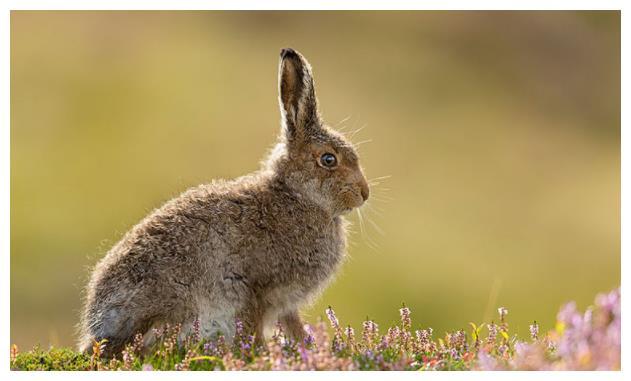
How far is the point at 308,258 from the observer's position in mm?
10953

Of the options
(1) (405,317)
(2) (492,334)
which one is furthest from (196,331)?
(2) (492,334)

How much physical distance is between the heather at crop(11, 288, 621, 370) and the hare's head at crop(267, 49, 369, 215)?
1.66 meters

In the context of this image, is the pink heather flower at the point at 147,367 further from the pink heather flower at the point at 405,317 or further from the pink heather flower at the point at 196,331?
the pink heather flower at the point at 405,317

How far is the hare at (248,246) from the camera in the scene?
989 centimetres

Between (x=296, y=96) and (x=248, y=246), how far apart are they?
197cm

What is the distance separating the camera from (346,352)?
30.3 ft

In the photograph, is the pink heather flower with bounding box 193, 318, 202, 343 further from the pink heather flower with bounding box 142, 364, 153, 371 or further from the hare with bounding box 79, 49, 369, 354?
the pink heather flower with bounding box 142, 364, 153, 371

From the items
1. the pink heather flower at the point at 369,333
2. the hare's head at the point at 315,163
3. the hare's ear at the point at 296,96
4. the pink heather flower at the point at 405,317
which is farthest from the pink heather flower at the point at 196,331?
the hare's ear at the point at 296,96

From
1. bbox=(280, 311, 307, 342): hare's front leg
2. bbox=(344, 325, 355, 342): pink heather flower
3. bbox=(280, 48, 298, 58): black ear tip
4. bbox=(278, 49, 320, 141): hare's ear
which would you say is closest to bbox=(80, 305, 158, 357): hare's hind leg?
bbox=(280, 311, 307, 342): hare's front leg

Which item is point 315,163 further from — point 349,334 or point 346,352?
point 346,352

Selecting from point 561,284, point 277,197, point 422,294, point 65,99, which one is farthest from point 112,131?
point 277,197

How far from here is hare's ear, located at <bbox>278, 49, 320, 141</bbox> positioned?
10852 millimetres
